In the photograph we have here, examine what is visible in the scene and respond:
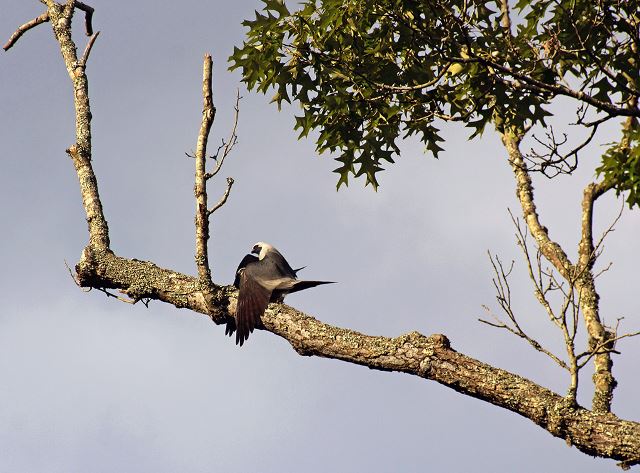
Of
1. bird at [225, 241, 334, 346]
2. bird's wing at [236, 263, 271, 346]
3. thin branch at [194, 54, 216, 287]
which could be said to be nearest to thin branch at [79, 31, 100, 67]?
thin branch at [194, 54, 216, 287]

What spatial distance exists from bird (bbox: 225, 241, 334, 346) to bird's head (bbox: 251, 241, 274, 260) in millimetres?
13

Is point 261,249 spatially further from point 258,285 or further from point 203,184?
point 203,184

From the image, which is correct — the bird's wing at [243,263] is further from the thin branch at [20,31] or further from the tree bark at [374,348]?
the thin branch at [20,31]

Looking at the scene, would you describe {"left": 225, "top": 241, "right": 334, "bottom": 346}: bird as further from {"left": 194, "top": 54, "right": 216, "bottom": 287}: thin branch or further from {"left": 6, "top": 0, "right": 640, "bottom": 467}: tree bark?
{"left": 194, "top": 54, "right": 216, "bottom": 287}: thin branch

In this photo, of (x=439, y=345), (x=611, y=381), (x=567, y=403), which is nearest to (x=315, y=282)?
(x=439, y=345)

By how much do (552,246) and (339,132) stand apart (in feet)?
11.3

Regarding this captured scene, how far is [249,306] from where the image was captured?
Answer: 7496mm

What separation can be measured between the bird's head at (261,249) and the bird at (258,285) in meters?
0.01

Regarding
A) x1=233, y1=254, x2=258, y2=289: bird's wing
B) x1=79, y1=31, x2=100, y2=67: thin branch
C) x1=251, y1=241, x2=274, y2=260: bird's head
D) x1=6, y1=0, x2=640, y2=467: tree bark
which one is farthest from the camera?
x1=79, y1=31, x2=100, y2=67: thin branch

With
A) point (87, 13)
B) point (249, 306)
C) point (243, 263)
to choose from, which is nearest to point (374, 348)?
point (249, 306)

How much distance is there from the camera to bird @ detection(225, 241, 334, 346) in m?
7.44

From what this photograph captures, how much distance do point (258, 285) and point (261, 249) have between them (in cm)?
127

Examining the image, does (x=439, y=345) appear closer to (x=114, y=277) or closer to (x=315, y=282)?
(x=315, y=282)

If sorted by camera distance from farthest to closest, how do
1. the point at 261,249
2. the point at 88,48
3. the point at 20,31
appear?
the point at 20,31, the point at 88,48, the point at 261,249
